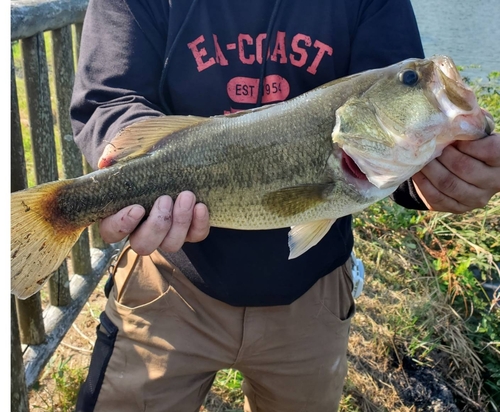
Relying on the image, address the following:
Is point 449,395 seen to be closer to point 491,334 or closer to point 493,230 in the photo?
point 491,334

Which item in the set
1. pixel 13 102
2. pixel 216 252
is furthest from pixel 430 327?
pixel 13 102

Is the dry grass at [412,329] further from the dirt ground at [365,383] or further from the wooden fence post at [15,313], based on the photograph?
the wooden fence post at [15,313]

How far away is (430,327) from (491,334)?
374mm

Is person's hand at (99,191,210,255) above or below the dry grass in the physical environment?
above

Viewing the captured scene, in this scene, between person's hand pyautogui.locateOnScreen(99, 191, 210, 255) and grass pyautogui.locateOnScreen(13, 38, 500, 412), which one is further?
grass pyautogui.locateOnScreen(13, 38, 500, 412)

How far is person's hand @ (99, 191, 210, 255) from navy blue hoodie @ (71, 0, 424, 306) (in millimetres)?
342

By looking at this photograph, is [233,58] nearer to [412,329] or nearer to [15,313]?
[15,313]

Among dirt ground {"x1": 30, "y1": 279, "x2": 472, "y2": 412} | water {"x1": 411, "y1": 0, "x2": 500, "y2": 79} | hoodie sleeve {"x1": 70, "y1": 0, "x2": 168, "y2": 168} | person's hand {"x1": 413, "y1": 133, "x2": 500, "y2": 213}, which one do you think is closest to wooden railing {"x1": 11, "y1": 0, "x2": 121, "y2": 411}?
dirt ground {"x1": 30, "y1": 279, "x2": 472, "y2": 412}

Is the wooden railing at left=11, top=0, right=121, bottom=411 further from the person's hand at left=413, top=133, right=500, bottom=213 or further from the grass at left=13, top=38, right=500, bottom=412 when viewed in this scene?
the person's hand at left=413, top=133, right=500, bottom=213

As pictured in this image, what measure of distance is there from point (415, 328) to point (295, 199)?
2154 mm

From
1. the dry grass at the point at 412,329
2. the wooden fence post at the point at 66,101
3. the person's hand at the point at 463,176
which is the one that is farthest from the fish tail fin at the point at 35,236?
the wooden fence post at the point at 66,101

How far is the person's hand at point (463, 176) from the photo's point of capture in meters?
1.59

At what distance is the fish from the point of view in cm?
167

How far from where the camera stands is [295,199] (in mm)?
1726
